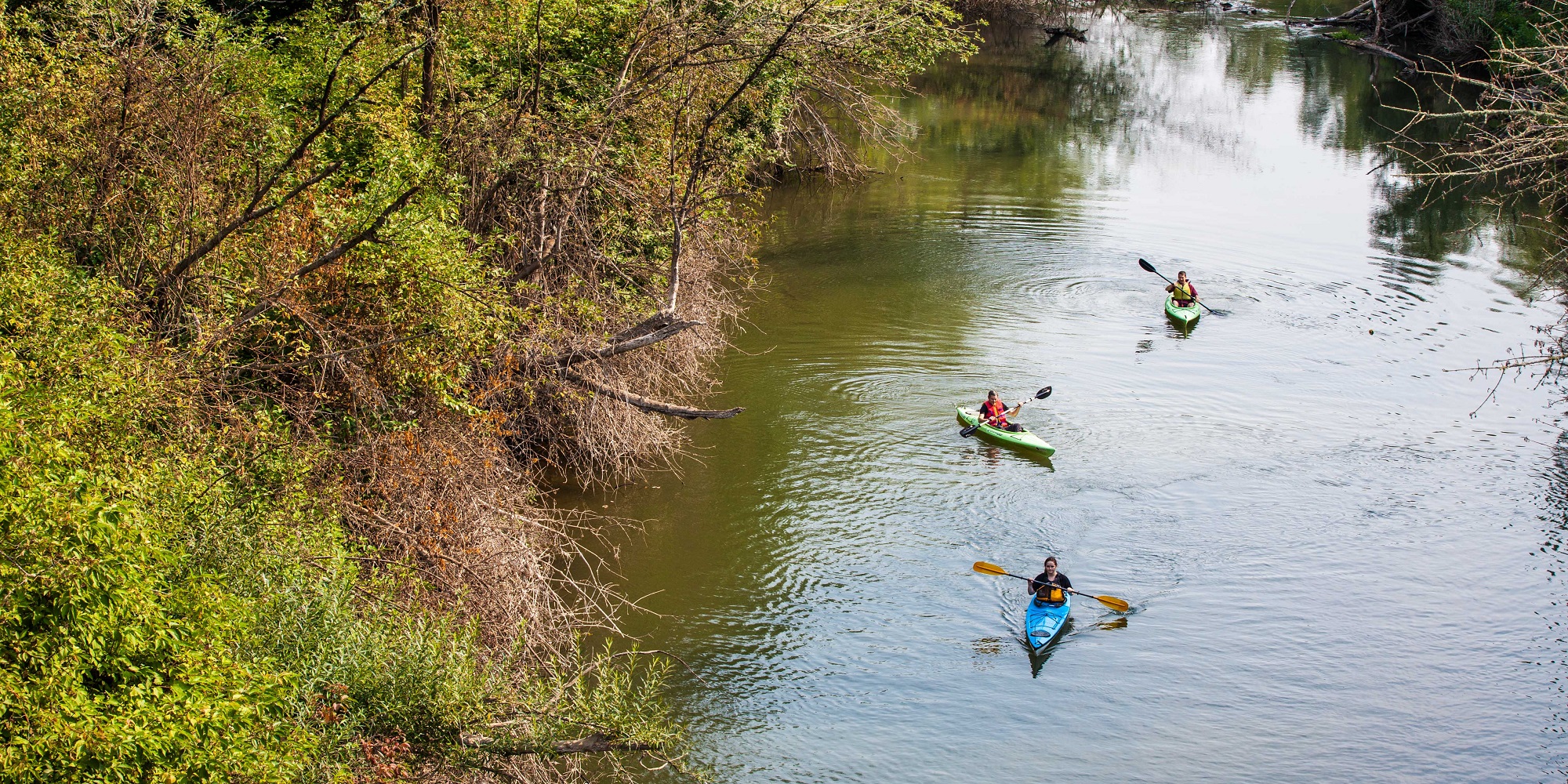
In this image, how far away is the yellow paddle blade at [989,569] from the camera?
15.4 m

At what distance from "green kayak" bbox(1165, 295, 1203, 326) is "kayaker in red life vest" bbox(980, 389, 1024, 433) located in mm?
6527

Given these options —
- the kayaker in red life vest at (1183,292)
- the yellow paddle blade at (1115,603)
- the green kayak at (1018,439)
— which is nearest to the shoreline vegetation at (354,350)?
the green kayak at (1018,439)

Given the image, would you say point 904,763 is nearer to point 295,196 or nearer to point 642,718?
point 642,718

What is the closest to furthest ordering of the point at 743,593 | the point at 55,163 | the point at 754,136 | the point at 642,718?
the point at 642,718, the point at 55,163, the point at 743,593, the point at 754,136

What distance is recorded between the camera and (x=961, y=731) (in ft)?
42.3

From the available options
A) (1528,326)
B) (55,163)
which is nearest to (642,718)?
(55,163)

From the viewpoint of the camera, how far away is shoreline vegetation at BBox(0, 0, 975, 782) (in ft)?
25.0

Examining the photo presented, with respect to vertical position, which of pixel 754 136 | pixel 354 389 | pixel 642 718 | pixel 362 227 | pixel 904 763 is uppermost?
pixel 754 136

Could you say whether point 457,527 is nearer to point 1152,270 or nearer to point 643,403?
point 643,403

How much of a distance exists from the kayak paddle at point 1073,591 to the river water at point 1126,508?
214mm

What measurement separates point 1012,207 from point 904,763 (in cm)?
2159

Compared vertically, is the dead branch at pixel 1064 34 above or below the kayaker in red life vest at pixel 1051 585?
above

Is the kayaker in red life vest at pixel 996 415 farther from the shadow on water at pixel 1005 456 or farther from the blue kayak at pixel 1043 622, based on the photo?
the blue kayak at pixel 1043 622

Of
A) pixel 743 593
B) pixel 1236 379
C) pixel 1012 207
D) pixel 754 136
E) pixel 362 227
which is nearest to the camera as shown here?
pixel 362 227
